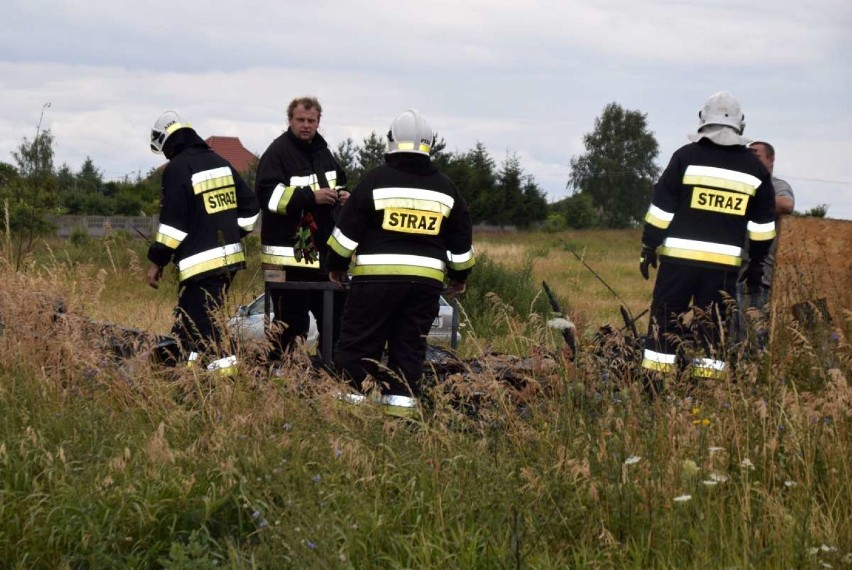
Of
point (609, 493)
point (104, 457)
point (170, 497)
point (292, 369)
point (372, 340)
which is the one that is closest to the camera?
point (609, 493)

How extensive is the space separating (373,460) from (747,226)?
3867 millimetres

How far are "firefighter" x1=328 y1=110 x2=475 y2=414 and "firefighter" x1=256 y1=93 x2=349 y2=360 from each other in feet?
5.27

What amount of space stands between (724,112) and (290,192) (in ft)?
9.94

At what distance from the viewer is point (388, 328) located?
6.54m

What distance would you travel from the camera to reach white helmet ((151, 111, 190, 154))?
7.47m

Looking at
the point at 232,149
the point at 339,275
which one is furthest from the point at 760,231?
the point at 232,149

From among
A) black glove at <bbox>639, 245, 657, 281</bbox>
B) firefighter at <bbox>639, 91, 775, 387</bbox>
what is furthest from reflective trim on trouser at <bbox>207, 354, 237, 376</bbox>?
black glove at <bbox>639, 245, 657, 281</bbox>

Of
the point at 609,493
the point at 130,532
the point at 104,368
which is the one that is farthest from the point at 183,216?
the point at 609,493

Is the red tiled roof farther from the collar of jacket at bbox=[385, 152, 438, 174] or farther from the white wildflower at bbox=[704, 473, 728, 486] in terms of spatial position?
the white wildflower at bbox=[704, 473, 728, 486]

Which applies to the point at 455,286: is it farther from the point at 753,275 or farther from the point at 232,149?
the point at 232,149

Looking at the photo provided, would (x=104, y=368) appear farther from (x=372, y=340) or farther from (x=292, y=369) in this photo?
(x=372, y=340)

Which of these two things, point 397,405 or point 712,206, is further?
point 712,206

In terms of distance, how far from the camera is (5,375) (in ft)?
19.2

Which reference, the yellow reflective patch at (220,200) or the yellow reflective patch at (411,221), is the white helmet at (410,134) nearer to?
the yellow reflective patch at (411,221)
